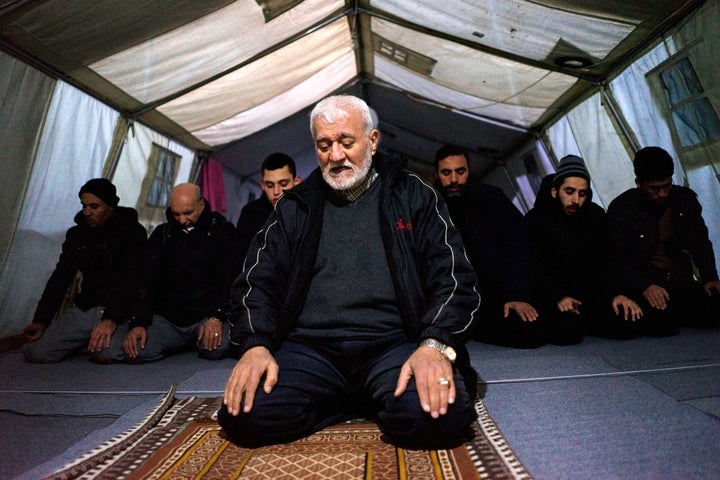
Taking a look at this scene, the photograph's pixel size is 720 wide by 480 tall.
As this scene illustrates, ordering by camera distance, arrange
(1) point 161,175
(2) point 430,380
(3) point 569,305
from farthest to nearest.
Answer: (1) point 161,175
(3) point 569,305
(2) point 430,380

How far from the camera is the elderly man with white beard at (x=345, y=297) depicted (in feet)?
5.09

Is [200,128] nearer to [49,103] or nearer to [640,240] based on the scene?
[49,103]

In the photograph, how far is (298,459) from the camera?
145 centimetres

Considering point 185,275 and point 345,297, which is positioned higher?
point 185,275

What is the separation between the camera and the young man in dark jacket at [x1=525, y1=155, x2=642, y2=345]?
3.35 metres

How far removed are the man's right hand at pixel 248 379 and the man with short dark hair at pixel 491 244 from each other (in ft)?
6.93

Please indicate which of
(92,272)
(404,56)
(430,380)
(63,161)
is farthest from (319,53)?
(430,380)

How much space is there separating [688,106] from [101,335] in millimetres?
4631

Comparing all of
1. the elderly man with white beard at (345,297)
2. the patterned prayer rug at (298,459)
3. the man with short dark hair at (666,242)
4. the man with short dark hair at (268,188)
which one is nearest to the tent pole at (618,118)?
the man with short dark hair at (666,242)

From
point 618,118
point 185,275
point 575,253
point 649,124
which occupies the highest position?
point 618,118

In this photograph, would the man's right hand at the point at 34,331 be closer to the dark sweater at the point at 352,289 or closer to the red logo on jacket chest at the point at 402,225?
the dark sweater at the point at 352,289

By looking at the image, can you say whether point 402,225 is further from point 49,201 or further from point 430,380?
point 49,201

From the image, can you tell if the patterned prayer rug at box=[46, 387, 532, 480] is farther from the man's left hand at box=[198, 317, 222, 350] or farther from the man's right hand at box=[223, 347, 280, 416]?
the man's left hand at box=[198, 317, 222, 350]

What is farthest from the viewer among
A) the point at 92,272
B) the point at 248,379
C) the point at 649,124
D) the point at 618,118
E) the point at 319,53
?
the point at 319,53
